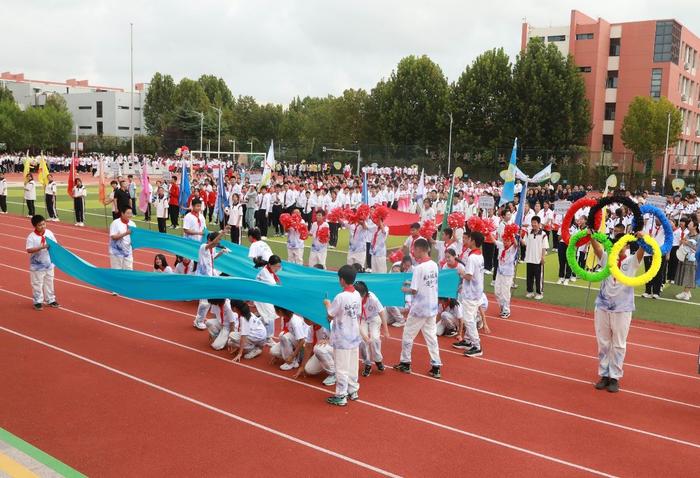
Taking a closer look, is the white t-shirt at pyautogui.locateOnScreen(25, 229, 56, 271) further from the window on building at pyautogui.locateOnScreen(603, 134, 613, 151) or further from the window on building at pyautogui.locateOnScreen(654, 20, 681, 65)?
the window on building at pyautogui.locateOnScreen(654, 20, 681, 65)

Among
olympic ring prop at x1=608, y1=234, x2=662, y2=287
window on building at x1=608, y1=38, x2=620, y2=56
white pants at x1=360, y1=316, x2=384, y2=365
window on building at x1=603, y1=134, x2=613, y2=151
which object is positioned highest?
window on building at x1=608, y1=38, x2=620, y2=56

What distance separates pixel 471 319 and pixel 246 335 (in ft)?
13.0

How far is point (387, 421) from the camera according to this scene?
8039 mm

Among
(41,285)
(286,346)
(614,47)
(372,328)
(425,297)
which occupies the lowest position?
(286,346)

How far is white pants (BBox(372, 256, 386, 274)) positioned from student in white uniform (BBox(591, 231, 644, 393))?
6909mm

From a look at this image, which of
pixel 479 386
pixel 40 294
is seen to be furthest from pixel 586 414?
pixel 40 294

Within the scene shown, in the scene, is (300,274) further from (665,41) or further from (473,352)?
(665,41)

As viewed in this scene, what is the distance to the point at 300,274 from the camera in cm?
1247

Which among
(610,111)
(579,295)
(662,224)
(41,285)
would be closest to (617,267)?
(662,224)

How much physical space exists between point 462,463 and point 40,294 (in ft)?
32.4

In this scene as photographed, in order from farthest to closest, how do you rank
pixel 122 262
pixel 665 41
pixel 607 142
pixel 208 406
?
pixel 607 142 < pixel 665 41 < pixel 122 262 < pixel 208 406

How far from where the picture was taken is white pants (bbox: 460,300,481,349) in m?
11.0

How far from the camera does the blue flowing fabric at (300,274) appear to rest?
37.3ft

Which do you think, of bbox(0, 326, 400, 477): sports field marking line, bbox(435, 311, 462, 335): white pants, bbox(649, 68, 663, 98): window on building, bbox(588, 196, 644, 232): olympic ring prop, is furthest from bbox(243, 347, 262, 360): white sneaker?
bbox(649, 68, 663, 98): window on building
